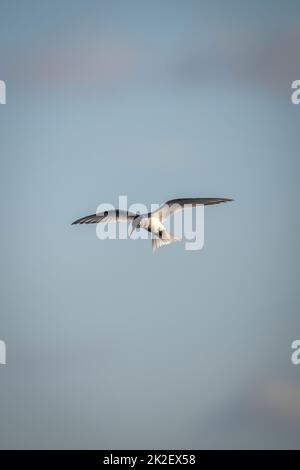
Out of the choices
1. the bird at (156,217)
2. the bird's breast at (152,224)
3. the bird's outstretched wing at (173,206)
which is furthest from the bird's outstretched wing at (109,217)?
the bird's outstretched wing at (173,206)

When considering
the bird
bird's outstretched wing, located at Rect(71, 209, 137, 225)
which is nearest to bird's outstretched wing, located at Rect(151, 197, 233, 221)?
the bird

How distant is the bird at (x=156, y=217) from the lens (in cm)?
5662

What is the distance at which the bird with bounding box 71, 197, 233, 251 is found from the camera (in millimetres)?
56625

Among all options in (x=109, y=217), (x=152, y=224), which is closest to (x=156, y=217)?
(x=152, y=224)

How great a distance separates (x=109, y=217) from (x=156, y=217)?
262 centimetres

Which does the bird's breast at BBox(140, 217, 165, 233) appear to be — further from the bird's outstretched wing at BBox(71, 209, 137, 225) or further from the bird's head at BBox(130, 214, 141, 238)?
the bird's outstretched wing at BBox(71, 209, 137, 225)

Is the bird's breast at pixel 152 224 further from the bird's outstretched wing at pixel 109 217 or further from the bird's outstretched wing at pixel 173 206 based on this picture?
the bird's outstretched wing at pixel 109 217

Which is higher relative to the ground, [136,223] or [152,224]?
[136,223]

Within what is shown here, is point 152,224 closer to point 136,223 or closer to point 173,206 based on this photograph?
point 136,223

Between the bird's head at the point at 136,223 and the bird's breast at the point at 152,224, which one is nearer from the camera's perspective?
the bird's breast at the point at 152,224

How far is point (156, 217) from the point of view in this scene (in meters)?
57.8
